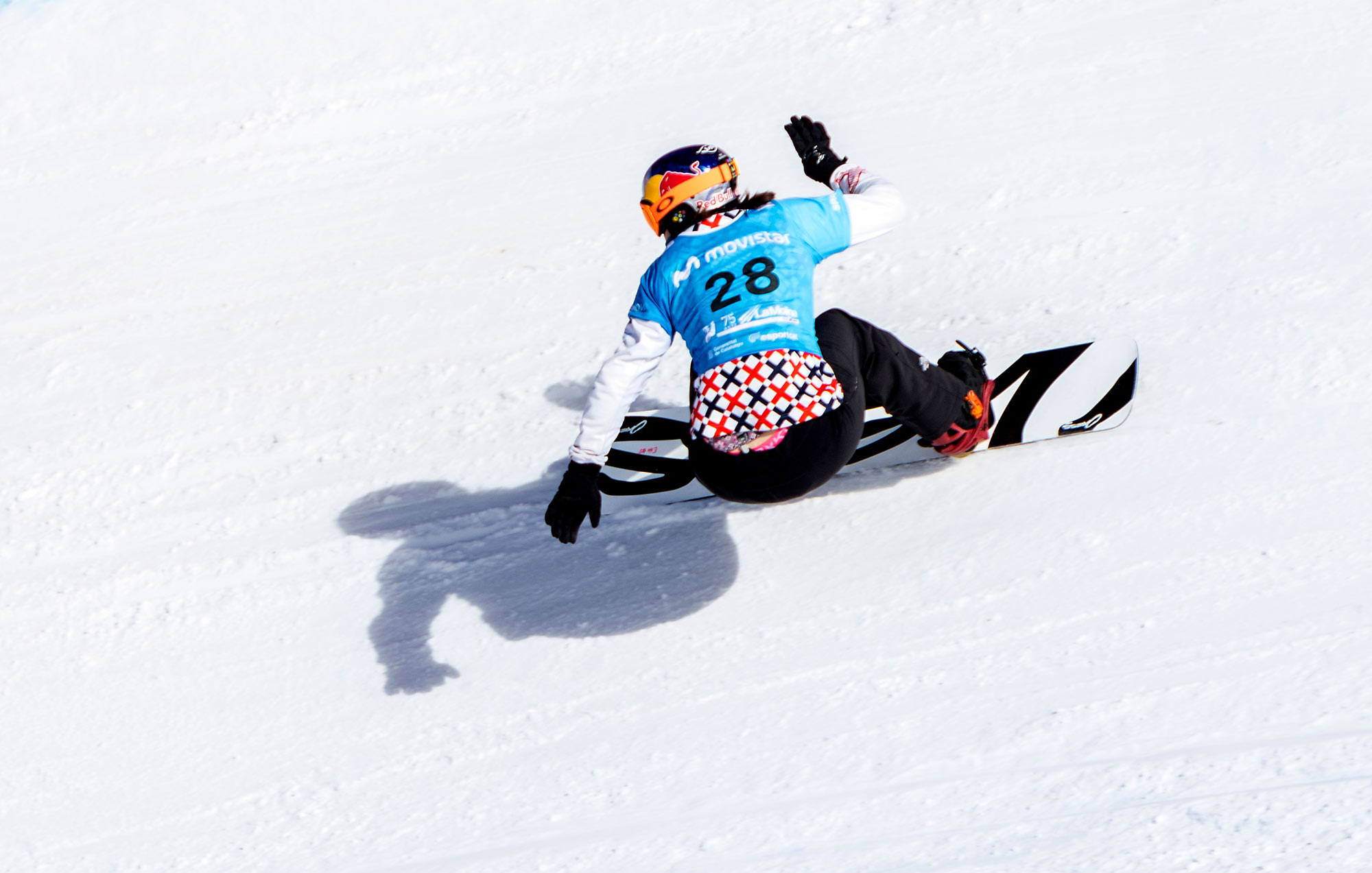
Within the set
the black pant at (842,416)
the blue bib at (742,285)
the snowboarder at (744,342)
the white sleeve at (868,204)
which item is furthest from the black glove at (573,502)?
the white sleeve at (868,204)

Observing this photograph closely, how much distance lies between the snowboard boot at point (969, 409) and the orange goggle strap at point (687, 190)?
3.10 ft

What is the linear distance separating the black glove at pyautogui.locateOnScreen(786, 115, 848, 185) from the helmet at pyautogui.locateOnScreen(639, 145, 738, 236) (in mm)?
326

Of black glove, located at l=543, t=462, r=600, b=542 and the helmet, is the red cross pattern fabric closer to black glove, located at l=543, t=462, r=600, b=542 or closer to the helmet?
black glove, located at l=543, t=462, r=600, b=542

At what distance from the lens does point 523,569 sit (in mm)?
3926

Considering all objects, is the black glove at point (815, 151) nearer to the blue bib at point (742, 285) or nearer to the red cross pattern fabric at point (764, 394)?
the blue bib at point (742, 285)

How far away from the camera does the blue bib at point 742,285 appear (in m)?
3.04

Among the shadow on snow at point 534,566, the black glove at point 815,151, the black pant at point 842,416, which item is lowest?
the shadow on snow at point 534,566

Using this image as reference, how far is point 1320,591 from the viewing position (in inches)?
128

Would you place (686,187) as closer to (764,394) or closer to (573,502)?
(764,394)

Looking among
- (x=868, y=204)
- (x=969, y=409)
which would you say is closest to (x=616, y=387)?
(x=868, y=204)

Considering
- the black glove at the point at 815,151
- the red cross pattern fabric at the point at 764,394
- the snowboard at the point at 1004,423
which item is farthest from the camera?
the snowboard at the point at 1004,423

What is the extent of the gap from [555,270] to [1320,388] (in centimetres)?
280

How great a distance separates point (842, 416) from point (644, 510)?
1.10 metres

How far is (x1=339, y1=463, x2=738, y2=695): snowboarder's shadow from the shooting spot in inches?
146
